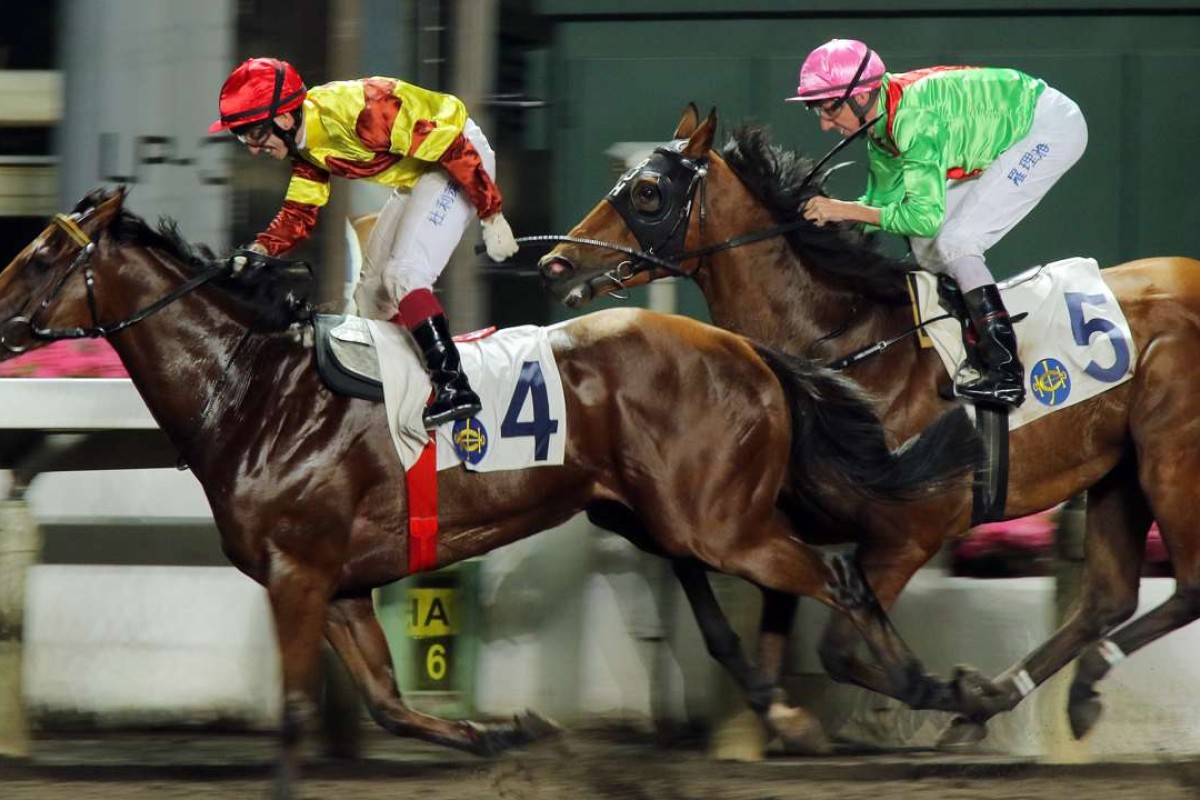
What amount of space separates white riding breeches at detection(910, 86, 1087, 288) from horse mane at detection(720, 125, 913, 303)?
15 centimetres

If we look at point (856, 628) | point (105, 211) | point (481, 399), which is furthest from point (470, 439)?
point (856, 628)

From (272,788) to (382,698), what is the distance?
0.38m

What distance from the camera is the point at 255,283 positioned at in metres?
5.54

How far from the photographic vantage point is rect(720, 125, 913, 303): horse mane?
6.07m

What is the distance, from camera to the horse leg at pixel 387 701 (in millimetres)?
5391

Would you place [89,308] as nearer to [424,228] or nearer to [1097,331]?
[424,228]

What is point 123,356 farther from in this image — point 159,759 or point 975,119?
point 975,119

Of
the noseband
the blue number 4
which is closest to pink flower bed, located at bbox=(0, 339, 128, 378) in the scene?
the noseband

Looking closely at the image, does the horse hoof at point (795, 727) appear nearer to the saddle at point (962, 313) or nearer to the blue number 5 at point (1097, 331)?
the saddle at point (962, 313)

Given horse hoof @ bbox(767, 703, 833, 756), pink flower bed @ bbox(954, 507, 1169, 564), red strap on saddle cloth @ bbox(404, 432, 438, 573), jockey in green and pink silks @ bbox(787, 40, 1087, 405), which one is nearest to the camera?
red strap on saddle cloth @ bbox(404, 432, 438, 573)

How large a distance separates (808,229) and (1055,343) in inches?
32.9

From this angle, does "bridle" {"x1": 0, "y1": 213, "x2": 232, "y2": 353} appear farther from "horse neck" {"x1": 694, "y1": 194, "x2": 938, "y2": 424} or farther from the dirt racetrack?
"horse neck" {"x1": 694, "y1": 194, "x2": 938, "y2": 424}

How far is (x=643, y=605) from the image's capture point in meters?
6.38

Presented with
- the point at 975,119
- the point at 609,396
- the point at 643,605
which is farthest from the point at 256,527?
the point at 975,119
